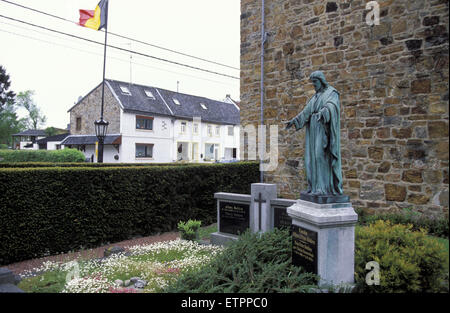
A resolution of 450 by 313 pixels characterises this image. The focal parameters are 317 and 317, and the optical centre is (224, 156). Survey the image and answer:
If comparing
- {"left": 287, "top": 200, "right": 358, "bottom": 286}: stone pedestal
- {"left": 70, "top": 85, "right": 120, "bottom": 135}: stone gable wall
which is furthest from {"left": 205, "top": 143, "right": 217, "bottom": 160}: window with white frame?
{"left": 287, "top": 200, "right": 358, "bottom": 286}: stone pedestal

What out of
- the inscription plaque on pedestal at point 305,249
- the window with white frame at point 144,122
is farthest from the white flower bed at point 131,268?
the window with white frame at point 144,122

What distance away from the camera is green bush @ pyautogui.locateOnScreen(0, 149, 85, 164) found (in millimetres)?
21288

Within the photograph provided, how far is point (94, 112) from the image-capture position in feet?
88.9

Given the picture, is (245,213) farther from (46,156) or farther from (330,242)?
(46,156)

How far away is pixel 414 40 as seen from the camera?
23.0 ft

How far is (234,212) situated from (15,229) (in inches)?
180

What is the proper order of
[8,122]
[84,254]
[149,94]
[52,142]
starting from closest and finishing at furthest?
[84,254] → [149,94] → [52,142] → [8,122]

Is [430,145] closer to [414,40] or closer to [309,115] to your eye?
[414,40]

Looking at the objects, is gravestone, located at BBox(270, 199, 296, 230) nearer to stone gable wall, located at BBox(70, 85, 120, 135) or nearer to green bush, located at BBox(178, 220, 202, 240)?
green bush, located at BBox(178, 220, 202, 240)

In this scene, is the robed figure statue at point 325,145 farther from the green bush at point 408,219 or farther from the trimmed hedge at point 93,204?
the trimmed hedge at point 93,204

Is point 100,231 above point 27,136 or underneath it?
underneath

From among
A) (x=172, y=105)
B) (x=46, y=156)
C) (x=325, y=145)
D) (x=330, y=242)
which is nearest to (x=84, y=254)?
(x=330, y=242)

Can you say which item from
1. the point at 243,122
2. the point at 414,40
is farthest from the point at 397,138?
the point at 243,122

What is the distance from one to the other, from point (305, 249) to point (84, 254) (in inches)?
194
